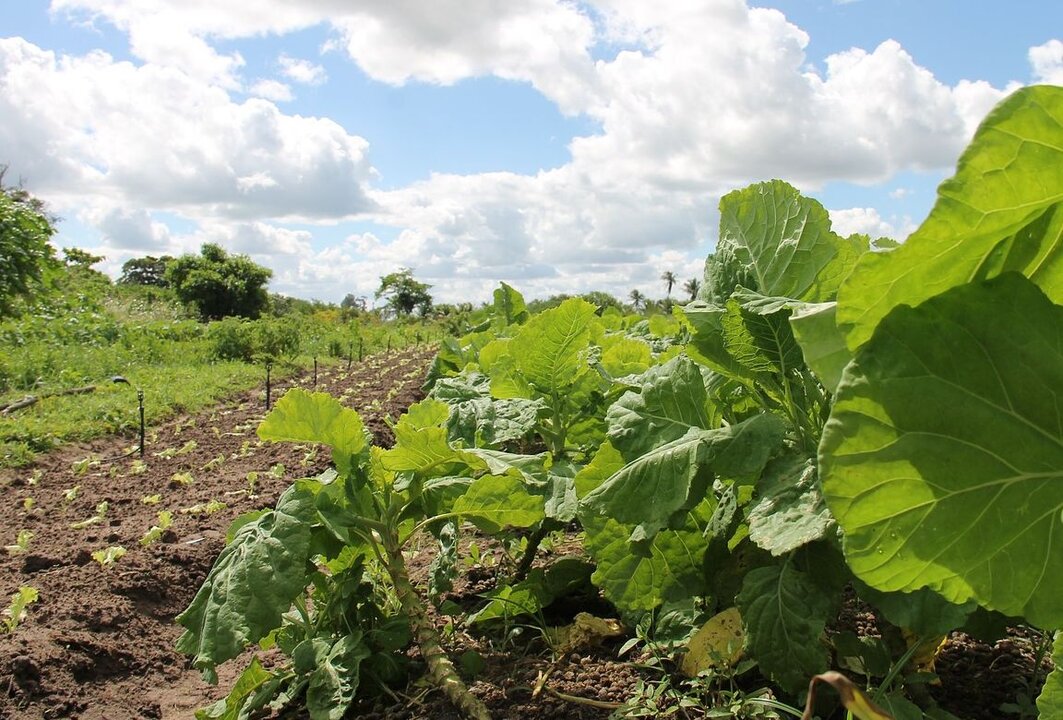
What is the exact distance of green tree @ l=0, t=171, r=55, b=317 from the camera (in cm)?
1521

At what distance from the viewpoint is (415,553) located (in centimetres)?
407

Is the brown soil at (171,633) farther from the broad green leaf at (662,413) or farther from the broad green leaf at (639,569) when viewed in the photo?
the broad green leaf at (662,413)

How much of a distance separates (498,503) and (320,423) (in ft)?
1.85

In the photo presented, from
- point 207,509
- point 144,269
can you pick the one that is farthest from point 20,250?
point 144,269

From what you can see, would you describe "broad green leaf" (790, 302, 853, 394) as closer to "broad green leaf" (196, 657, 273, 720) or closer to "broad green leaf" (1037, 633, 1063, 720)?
"broad green leaf" (1037, 633, 1063, 720)

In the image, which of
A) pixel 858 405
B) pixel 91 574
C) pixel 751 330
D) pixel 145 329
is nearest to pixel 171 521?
pixel 91 574

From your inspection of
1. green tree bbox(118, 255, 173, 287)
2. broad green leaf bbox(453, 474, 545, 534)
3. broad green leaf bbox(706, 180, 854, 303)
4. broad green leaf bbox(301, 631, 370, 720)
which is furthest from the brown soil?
green tree bbox(118, 255, 173, 287)

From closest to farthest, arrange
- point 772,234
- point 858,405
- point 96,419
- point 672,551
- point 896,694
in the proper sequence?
1. point 858,405
2. point 896,694
3. point 772,234
4. point 672,551
5. point 96,419

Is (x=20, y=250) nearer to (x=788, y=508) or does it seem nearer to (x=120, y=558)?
(x=120, y=558)

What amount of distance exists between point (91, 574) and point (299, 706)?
6.54 feet

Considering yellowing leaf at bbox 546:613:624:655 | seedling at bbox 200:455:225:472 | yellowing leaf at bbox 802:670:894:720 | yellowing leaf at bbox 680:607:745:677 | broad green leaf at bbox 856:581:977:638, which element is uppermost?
yellowing leaf at bbox 802:670:894:720

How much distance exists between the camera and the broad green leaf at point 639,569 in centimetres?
224

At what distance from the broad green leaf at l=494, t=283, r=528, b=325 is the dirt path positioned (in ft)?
4.74

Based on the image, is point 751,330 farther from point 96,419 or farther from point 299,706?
point 96,419
